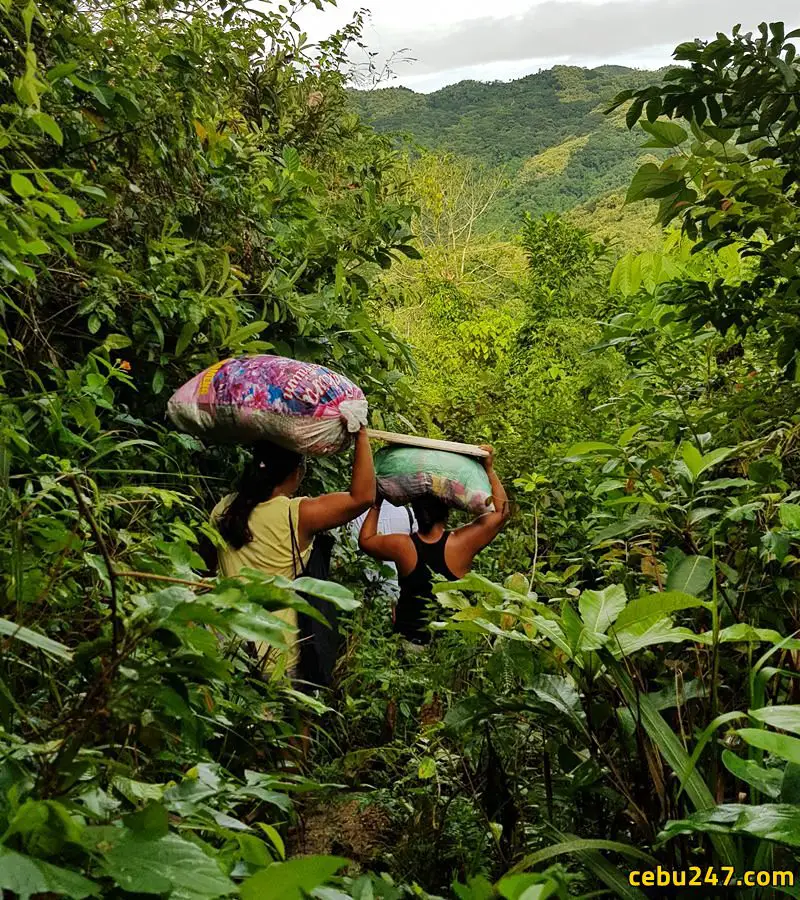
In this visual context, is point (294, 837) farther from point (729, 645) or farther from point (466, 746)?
point (729, 645)

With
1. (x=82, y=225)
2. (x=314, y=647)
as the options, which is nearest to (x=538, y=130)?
(x=314, y=647)

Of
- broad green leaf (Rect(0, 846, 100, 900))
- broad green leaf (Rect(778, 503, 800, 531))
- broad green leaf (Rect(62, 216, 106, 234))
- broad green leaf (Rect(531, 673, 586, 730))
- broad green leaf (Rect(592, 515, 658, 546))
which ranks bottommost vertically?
broad green leaf (Rect(531, 673, 586, 730))

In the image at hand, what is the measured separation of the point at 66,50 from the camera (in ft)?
7.90

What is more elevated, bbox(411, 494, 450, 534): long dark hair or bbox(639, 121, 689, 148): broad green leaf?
bbox(639, 121, 689, 148): broad green leaf

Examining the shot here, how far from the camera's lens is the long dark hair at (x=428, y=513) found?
3.21m

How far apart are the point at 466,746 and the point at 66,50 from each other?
2211mm

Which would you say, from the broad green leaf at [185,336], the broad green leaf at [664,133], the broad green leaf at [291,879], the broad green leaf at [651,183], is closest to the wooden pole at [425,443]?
the broad green leaf at [185,336]

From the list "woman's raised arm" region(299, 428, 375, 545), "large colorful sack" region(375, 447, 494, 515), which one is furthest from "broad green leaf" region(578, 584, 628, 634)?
"large colorful sack" region(375, 447, 494, 515)

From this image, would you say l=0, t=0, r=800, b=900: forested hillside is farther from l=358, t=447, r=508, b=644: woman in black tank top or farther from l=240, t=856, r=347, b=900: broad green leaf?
l=358, t=447, r=508, b=644: woman in black tank top

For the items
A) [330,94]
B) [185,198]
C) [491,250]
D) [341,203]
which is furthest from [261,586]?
[491,250]

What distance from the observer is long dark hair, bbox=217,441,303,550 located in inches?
97.8

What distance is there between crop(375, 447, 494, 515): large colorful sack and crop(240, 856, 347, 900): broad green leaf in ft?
7.91

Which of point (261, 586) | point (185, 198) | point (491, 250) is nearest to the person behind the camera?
point (261, 586)

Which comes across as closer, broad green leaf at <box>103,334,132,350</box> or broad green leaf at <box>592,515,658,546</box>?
broad green leaf at <box>592,515,658,546</box>
